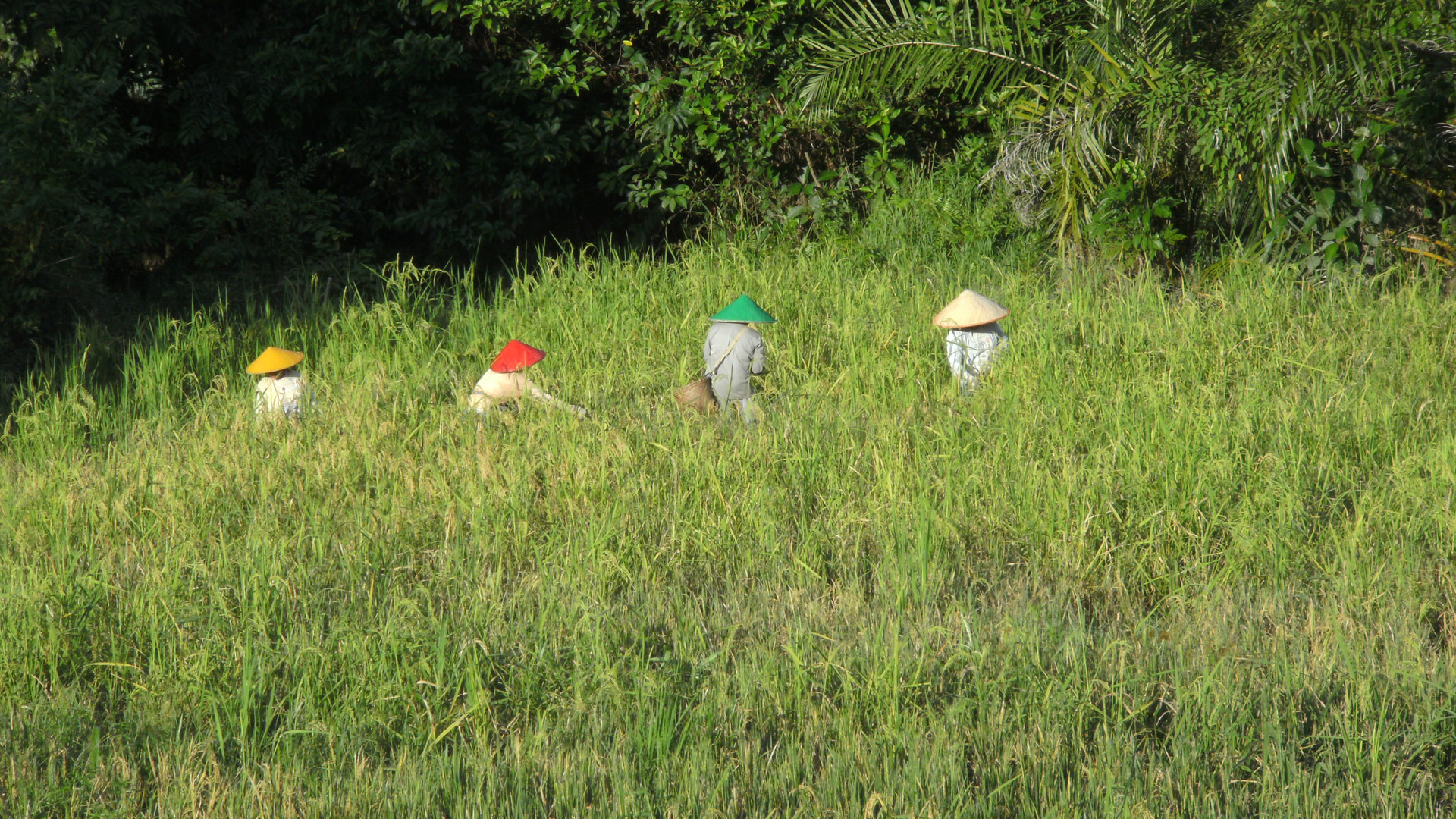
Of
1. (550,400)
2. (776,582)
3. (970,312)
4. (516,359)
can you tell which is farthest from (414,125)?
(776,582)

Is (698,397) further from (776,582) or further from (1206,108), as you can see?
(1206,108)

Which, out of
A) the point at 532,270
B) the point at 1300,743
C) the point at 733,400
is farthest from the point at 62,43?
the point at 1300,743

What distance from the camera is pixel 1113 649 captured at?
3.29 metres

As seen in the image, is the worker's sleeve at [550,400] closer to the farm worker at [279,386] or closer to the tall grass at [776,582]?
the tall grass at [776,582]

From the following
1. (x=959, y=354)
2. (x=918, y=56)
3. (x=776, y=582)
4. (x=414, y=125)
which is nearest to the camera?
(x=776, y=582)

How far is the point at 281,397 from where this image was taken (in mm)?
5453

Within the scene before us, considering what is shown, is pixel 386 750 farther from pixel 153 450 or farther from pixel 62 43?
pixel 62 43

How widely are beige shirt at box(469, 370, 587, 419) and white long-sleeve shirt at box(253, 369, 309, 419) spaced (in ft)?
2.53

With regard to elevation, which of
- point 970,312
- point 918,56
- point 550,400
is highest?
point 918,56

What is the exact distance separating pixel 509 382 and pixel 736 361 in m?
1.05

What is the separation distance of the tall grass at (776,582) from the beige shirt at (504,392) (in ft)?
0.42

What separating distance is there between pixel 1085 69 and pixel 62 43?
6.17 meters

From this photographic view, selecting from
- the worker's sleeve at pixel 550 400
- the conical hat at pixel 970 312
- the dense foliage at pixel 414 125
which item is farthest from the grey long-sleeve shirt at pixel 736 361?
the dense foliage at pixel 414 125

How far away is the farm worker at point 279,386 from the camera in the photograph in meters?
5.38
